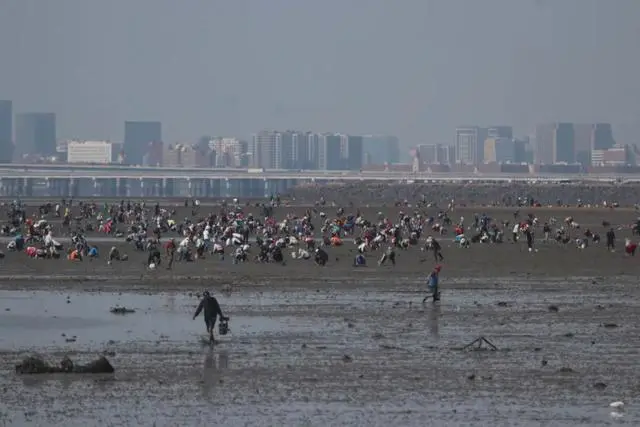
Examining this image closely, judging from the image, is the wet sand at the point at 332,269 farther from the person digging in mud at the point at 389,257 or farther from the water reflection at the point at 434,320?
the water reflection at the point at 434,320

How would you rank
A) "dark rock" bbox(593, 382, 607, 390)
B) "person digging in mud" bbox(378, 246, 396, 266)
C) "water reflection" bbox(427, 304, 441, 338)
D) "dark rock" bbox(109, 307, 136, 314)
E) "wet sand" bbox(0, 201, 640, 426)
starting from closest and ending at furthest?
1. "wet sand" bbox(0, 201, 640, 426)
2. "dark rock" bbox(593, 382, 607, 390)
3. "water reflection" bbox(427, 304, 441, 338)
4. "dark rock" bbox(109, 307, 136, 314)
5. "person digging in mud" bbox(378, 246, 396, 266)

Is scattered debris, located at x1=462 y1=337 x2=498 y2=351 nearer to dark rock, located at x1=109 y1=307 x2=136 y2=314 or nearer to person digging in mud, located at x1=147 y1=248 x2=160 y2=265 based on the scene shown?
dark rock, located at x1=109 y1=307 x2=136 y2=314

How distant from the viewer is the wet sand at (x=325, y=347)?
1944 cm

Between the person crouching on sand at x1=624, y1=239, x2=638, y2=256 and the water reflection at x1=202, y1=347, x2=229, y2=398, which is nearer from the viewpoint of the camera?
the water reflection at x1=202, y1=347, x2=229, y2=398

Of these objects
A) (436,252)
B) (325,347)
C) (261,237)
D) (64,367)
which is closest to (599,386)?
(325,347)

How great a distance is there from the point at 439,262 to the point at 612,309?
1561 cm

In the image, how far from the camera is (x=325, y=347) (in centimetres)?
2552

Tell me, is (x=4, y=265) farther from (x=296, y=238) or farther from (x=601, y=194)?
(x=601, y=194)

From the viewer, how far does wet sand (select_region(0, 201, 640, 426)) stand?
19.4 metres

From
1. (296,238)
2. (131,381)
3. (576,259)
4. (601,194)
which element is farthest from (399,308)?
(601,194)

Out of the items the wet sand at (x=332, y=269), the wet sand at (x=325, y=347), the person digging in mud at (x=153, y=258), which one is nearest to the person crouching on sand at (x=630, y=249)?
the wet sand at (x=332, y=269)

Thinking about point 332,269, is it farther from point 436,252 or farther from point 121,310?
point 121,310

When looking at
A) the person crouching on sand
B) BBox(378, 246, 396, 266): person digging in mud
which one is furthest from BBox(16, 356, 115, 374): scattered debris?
the person crouching on sand

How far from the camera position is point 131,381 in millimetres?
21531
